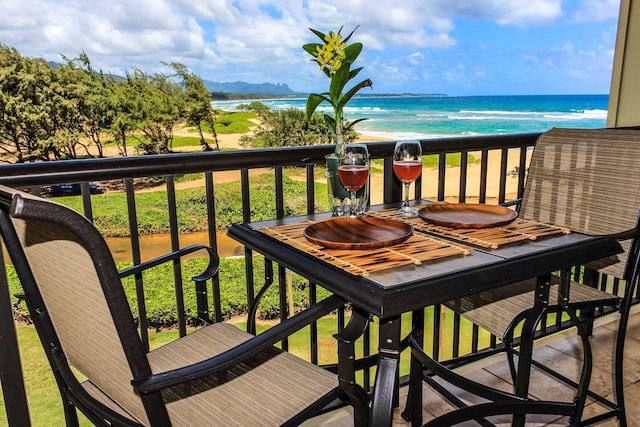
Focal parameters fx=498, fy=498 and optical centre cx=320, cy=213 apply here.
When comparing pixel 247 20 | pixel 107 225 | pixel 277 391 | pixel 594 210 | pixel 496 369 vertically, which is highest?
pixel 247 20

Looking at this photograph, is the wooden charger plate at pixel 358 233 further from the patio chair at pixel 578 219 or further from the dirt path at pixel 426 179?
the dirt path at pixel 426 179

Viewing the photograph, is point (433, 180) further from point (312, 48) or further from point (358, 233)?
point (358, 233)

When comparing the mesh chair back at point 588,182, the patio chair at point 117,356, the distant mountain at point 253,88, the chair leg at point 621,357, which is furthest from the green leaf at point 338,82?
the distant mountain at point 253,88

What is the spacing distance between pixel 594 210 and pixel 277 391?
1.40 meters

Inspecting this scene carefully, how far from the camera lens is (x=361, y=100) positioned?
26953mm

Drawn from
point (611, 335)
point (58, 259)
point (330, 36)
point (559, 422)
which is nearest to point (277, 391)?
point (58, 259)

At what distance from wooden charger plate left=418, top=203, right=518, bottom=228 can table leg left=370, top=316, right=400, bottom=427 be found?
446 mm

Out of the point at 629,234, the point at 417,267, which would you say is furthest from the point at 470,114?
the point at 417,267

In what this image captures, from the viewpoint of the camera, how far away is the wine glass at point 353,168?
1562mm

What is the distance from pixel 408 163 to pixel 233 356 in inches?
36.1

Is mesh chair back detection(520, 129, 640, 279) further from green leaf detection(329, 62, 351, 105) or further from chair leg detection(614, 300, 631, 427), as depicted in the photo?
green leaf detection(329, 62, 351, 105)

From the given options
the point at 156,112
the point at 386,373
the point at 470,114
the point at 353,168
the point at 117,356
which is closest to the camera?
the point at 117,356

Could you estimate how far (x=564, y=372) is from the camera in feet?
7.86

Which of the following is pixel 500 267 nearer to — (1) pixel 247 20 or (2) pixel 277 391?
(2) pixel 277 391
